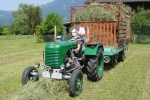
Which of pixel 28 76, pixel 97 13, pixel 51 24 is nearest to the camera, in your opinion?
pixel 28 76

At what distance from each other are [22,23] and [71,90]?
5768 centimetres

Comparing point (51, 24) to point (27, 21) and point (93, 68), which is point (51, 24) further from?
point (27, 21)

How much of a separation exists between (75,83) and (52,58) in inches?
31.9

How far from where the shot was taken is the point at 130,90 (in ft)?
22.0

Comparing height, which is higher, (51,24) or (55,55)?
(51,24)

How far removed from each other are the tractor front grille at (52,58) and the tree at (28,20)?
180ft

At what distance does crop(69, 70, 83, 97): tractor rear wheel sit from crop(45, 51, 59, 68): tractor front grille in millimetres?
495

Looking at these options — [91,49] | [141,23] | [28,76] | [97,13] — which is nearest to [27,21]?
[141,23]

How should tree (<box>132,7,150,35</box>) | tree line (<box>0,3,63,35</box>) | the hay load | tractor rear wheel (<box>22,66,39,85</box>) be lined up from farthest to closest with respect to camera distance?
tree line (<box>0,3,63,35</box>) < tree (<box>132,7,150,35</box>) < the hay load < tractor rear wheel (<box>22,66,39,85</box>)

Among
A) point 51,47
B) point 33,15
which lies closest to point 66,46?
point 51,47

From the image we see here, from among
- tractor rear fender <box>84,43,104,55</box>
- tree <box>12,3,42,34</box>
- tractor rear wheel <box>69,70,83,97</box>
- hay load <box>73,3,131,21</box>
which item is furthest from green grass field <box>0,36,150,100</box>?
tree <box>12,3,42,34</box>

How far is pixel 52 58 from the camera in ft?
20.4

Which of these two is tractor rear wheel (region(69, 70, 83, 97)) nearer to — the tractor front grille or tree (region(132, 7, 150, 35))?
the tractor front grille

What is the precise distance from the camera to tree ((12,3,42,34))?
6053 cm
